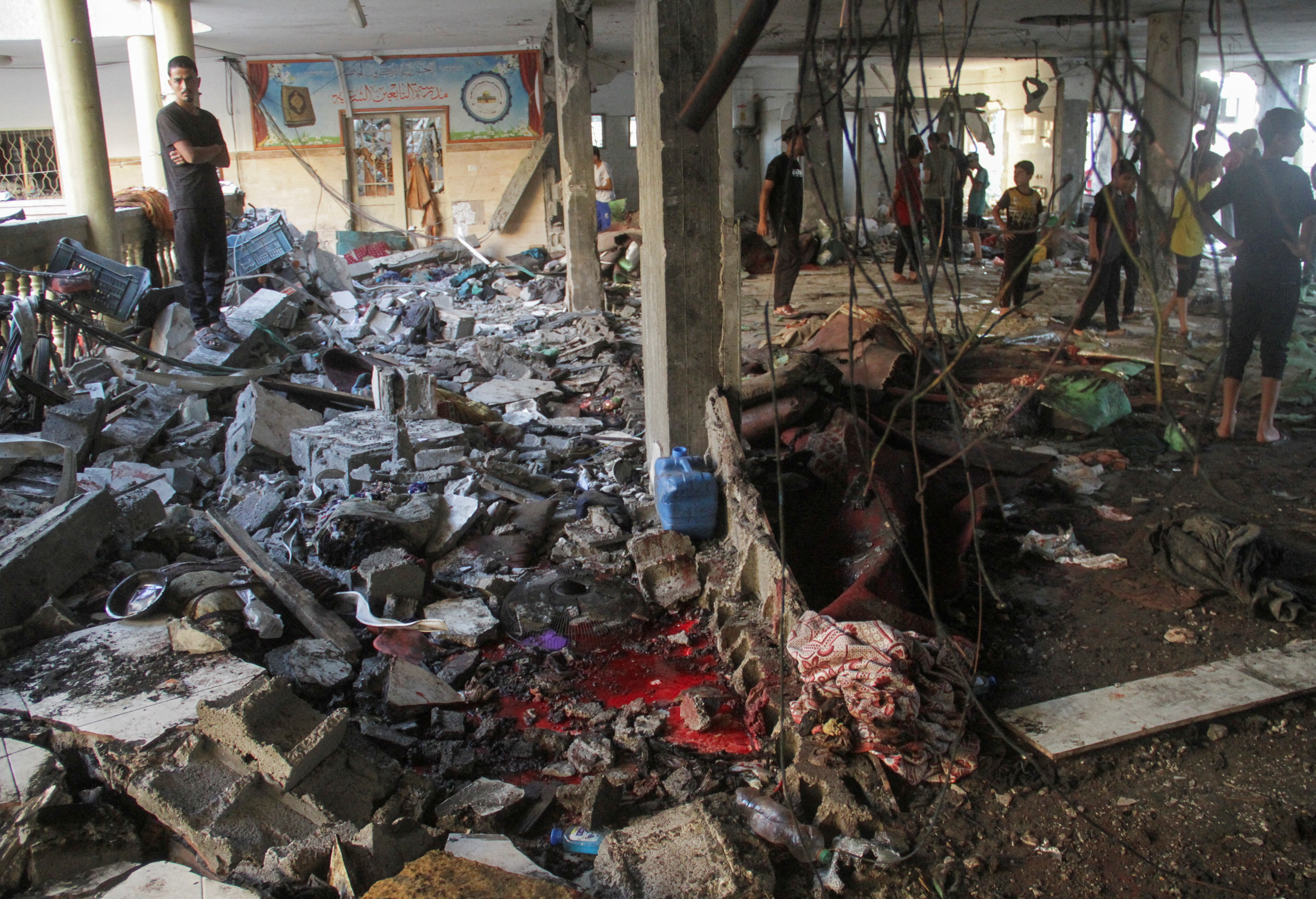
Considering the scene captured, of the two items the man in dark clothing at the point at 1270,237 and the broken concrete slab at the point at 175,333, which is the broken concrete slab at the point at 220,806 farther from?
the broken concrete slab at the point at 175,333

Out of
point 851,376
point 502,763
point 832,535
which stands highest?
point 851,376

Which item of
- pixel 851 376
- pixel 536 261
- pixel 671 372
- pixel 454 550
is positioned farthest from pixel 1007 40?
pixel 851 376

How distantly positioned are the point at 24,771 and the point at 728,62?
2.86 meters

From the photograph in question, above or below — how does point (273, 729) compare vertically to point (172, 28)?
below

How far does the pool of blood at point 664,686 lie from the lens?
333 centimetres

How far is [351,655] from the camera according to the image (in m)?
3.72

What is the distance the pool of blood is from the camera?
10.9 feet

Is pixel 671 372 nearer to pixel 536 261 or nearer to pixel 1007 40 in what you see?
pixel 536 261

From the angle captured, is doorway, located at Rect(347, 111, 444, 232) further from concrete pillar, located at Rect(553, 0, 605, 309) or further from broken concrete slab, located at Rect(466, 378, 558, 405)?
broken concrete slab, located at Rect(466, 378, 558, 405)

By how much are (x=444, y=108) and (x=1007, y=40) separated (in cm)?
1047

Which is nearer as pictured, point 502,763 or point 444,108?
point 502,763

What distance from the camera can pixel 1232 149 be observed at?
788 centimetres

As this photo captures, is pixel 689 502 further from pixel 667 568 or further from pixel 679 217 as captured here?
pixel 679 217

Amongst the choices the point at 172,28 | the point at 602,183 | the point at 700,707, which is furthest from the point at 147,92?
the point at 700,707
